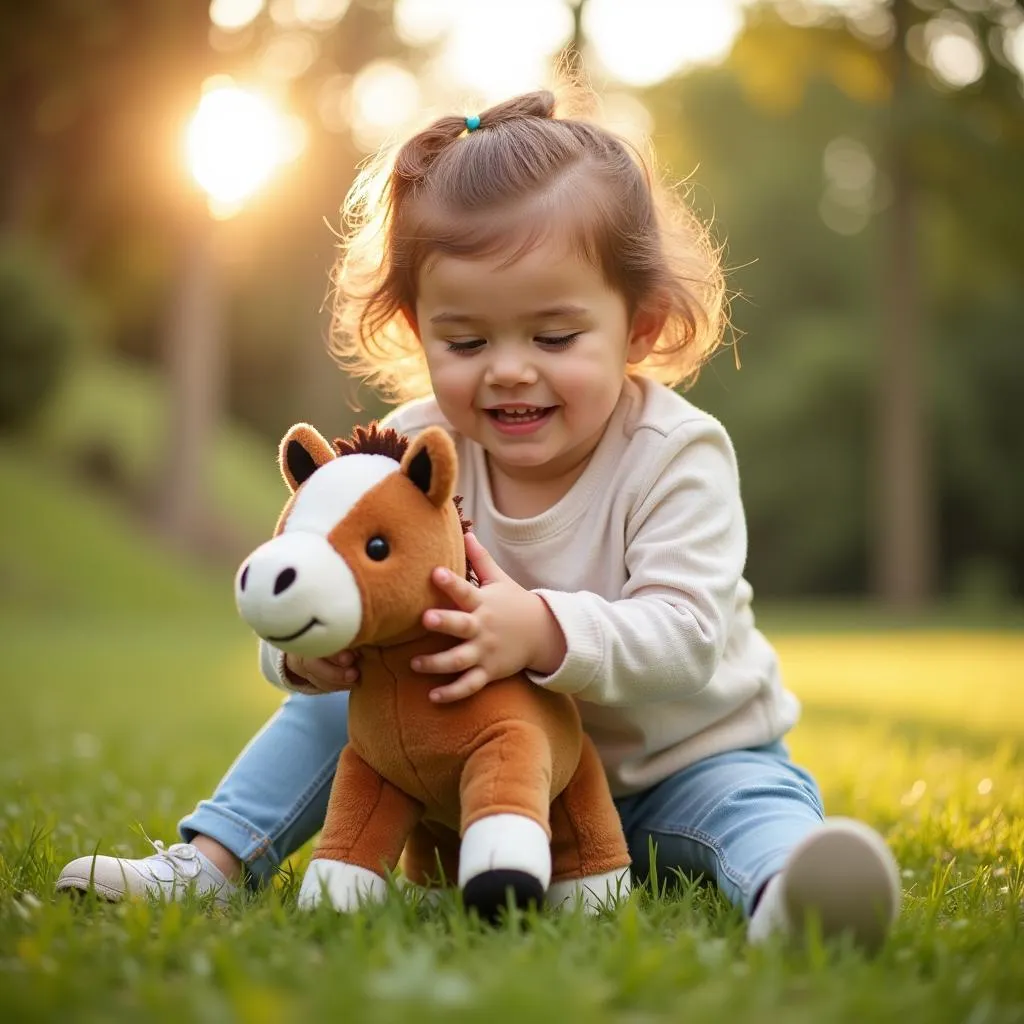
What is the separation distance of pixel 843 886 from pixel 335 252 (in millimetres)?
15312

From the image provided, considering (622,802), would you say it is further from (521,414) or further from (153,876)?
(153,876)

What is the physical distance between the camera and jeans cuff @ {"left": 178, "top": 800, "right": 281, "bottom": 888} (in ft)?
7.83

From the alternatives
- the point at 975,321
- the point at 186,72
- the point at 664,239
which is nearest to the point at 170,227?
the point at 186,72

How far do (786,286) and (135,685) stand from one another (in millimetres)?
22151

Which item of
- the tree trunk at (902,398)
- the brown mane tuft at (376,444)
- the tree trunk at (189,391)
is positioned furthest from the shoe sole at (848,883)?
the tree trunk at (902,398)

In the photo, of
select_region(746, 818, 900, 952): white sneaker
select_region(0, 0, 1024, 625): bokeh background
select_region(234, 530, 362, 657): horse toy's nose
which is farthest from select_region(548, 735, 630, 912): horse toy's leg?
select_region(0, 0, 1024, 625): bokeh background

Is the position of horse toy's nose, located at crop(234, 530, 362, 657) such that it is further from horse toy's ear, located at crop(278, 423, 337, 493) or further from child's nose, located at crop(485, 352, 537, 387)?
child's nose, located at crop(485, 352, 537, 387)

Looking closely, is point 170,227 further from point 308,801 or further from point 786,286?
point 308,801

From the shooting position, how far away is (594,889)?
6.97 ft

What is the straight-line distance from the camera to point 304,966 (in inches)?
62.9

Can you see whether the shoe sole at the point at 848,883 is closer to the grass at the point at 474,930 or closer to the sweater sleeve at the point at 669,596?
the grass at the point at 474,930

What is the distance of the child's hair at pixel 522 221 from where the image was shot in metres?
2.39

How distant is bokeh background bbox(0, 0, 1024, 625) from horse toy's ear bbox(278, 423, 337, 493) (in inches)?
322

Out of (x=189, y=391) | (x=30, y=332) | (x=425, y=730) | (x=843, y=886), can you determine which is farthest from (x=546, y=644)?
(x=189, y=391)
